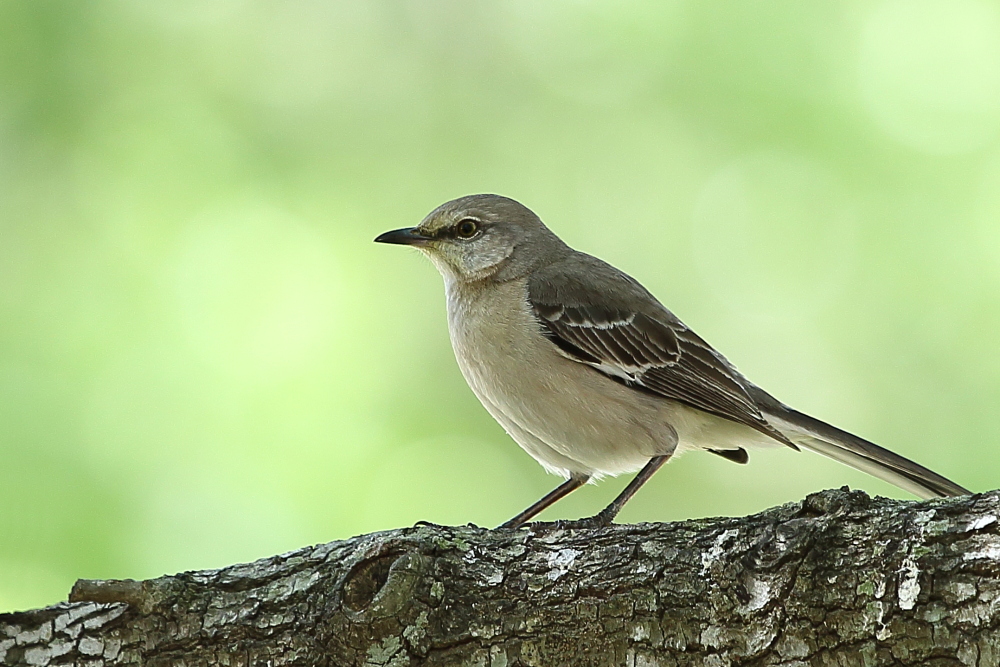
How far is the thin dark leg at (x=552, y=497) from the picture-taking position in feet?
16.7

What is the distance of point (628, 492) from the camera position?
4695 mm

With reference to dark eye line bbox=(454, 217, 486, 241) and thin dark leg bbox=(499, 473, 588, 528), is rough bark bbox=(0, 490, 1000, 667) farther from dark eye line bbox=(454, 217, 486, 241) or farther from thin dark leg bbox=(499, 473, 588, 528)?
dark eye line bbox=(454, 217, 486, 241)

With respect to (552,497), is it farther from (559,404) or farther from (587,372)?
(587,372)

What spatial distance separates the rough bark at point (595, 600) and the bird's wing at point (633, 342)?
1797 millimetres

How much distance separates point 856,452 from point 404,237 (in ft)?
8.95

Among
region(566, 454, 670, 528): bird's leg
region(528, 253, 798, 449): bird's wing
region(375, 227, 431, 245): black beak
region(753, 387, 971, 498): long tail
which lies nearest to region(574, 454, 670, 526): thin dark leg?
region(566, 454, 670, 528): bird's leg

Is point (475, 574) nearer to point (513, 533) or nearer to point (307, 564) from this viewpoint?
point (513, 533)

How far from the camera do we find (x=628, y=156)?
8102mm

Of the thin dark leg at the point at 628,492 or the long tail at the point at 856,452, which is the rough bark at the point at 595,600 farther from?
the long tail at the point at 856,452

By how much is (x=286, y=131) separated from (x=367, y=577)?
201 inches

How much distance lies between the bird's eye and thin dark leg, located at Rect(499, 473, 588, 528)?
5.05ft

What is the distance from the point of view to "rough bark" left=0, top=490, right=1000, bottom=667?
2879 millimetres

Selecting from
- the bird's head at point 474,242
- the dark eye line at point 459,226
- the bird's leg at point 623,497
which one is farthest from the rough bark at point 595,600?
the dark eye line at point 459,226

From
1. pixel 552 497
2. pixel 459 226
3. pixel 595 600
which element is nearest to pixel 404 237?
pixel 459 226
